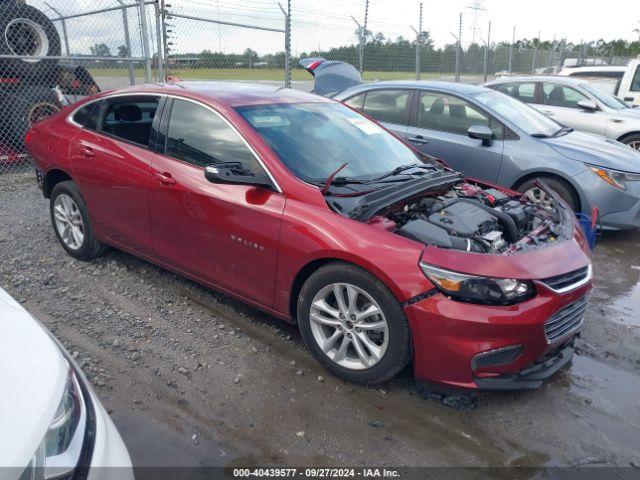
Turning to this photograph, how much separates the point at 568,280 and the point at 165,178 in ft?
8.60

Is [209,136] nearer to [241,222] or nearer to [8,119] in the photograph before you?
[241,222]

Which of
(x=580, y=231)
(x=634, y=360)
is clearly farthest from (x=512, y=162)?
(x=634, y=360)

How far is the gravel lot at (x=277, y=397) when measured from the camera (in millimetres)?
2551

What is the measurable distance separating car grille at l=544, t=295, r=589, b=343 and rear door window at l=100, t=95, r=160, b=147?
9.64 feet

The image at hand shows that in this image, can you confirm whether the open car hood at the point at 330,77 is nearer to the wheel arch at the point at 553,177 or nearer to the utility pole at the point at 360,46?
the utility pole at the point at 360,46

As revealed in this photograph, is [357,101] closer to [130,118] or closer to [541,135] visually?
[541,135]

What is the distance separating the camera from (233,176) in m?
3.12

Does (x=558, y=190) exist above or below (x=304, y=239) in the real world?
below

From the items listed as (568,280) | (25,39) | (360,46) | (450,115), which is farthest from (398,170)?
(360,46)

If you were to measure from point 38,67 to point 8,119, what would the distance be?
0.96 metres

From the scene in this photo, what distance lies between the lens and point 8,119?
7.70 m

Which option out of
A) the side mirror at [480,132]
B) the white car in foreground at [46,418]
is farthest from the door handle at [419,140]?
the white car in foreground at [46,418]

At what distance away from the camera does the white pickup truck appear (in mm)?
10695

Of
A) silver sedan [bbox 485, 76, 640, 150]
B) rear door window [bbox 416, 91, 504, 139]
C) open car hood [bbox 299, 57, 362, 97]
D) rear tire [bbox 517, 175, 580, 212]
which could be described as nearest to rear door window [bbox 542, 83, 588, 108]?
silver sedan [bbox 485, 76, 640, 150]
